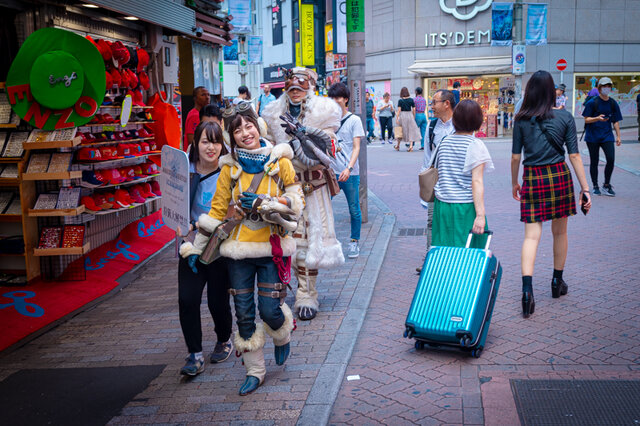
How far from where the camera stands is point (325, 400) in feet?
13.8

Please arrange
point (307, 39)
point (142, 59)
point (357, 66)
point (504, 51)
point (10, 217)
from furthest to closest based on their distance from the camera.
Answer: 1. point (307, 39)
2. point (504, 51)
3. point (357, 66)
4. point (142, 59)
5. point (10, 217)

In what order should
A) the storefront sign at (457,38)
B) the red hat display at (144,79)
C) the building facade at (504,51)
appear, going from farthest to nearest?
the storefront sign at (457,38), the building facade at (504,51), the red hat display at (144,79)

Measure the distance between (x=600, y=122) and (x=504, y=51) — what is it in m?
20.9

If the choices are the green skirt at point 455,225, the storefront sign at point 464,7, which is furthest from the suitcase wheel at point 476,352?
the storefront sign at point 464,7

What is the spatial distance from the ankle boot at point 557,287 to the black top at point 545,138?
1102 millimetres

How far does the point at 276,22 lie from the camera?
177 feet

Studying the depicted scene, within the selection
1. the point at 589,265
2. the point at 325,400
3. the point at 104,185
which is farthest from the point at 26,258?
the point at 589,265

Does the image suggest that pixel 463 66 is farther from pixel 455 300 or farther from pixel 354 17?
pixel 455 300

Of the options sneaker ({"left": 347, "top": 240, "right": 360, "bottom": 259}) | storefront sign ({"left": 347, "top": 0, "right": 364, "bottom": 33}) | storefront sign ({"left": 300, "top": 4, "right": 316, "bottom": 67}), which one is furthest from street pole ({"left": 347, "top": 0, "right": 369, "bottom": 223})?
storefront sign ({"left": 300, "top": 4, "right": 316, "bottom": 67})

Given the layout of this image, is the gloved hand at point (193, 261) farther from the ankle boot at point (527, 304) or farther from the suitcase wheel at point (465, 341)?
the ankle boot at point (527, 304)

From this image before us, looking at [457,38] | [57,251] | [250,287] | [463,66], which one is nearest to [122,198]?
[57,251]

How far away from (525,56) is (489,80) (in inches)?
85.1

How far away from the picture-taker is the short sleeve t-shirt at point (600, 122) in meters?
11.3

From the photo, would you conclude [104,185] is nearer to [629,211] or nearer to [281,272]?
[281,272]
